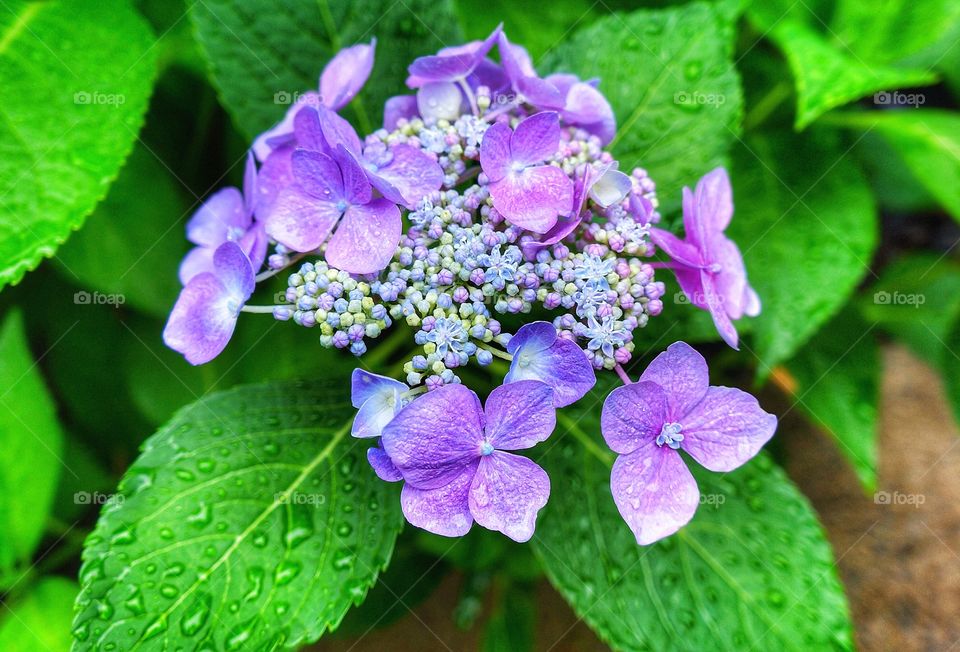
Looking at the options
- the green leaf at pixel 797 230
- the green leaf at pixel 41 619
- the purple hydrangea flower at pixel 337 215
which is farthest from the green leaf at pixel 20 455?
the green leaf at pixel 797 230

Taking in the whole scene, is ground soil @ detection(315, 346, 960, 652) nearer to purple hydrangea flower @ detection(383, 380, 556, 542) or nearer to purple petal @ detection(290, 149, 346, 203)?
purple hydrangea flower @ detection(383, 380, 556, 542)

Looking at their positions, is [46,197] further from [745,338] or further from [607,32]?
[745,338]

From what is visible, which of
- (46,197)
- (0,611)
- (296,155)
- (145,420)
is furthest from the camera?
(145,420)

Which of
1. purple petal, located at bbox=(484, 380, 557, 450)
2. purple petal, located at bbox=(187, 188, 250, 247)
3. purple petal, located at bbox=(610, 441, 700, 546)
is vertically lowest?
purple petal, located at bbox=(610, 441, 700, 546)

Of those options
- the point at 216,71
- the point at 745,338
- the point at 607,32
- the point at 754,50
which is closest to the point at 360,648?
the point at 745,338

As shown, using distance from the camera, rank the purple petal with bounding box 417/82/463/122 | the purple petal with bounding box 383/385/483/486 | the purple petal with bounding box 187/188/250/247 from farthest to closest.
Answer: the purple petal with bounding box 187/188/250/247
the purple petal with bounding box 417/82/463/122
the purple petal with bounding box 383/385/483/486

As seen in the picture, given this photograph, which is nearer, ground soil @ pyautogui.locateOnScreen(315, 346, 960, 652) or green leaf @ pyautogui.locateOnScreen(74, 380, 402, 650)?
green leaf @ pyautogui.locateOnScreen(74, 380, 402, 650)

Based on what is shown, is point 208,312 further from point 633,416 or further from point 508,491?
point 633,416

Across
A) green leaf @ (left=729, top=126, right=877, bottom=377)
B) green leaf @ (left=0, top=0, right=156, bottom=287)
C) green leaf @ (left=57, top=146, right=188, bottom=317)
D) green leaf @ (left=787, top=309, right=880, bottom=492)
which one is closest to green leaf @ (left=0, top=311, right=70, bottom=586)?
green leaf @ (left=57, top=146, right=188, bottom=317)
